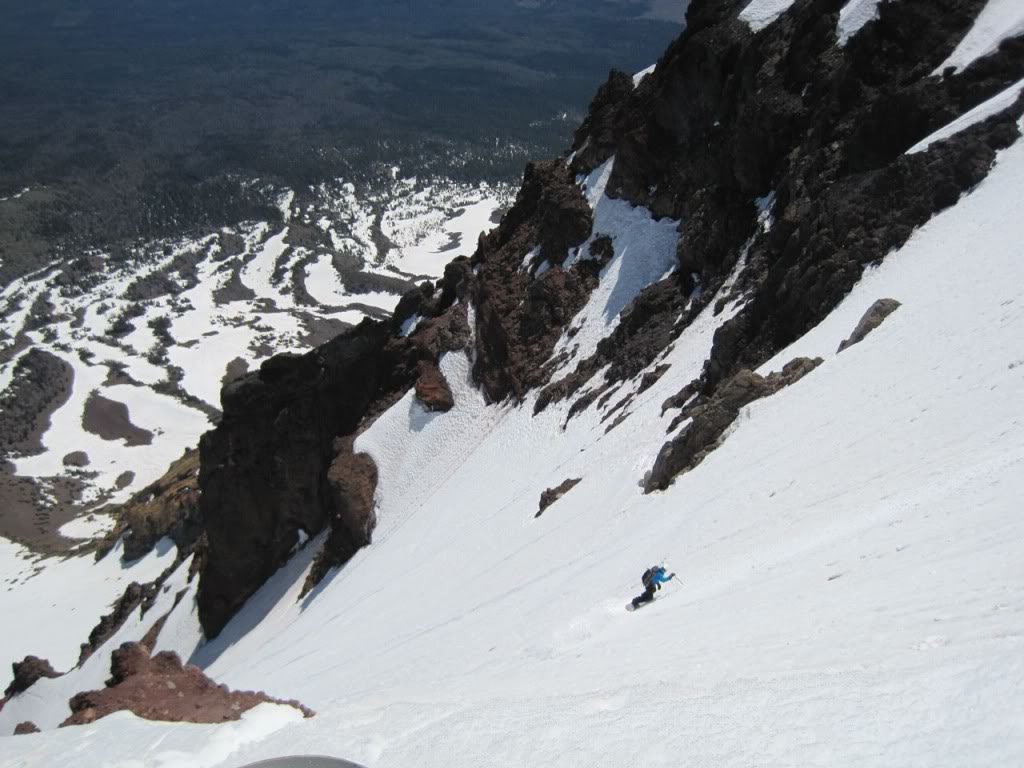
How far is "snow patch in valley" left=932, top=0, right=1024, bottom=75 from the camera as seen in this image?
22594mm

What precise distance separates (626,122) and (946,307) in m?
31.3

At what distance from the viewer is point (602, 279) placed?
1516 inches

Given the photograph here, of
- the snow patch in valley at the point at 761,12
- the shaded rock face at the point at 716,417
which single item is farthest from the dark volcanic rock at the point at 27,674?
the snow patch in valley at the point at 761,12

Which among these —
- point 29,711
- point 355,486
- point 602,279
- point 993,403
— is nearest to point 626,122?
point 602,279

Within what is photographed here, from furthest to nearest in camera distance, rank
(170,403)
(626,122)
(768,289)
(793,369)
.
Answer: (170,403) < (626,122) < (768,289) < (793,369)

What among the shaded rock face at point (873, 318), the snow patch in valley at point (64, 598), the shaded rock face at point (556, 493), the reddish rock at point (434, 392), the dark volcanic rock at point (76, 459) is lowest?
the dark volcanic rock at point (76, 459)

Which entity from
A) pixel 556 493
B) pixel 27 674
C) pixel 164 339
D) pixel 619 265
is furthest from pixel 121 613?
pixel 164 339

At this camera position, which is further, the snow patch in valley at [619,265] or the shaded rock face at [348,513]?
the shaded rock face at [348,513]

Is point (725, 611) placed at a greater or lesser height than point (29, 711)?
greater

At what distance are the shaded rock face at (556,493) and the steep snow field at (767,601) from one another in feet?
2.85

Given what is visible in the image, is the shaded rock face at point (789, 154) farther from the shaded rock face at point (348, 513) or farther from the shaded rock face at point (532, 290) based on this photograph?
the shaded rock face at point (348, 513)

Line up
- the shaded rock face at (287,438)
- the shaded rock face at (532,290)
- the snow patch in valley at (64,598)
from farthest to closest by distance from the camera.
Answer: the snow patch in valley at (64,598) < the shaded rock face at (287,438) < the shaded rock face at (532,290)

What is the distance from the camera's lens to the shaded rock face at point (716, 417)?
16562 millimetres

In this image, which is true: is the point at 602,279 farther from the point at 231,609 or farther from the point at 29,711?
the point at 29,711
